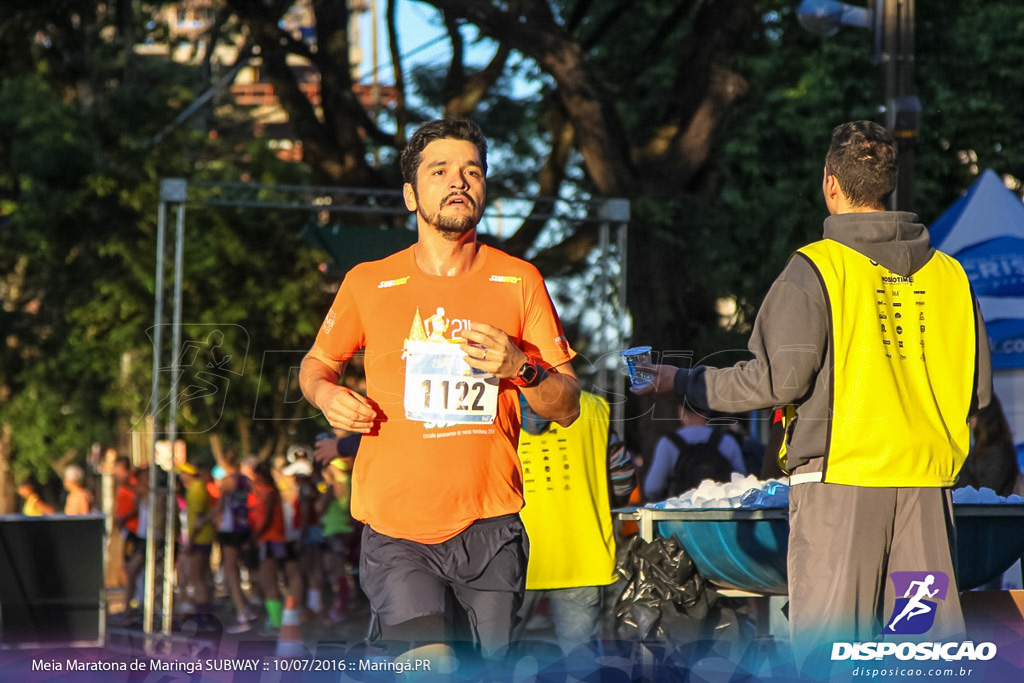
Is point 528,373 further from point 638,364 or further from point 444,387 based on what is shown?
point 638,364

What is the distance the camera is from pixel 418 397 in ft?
12.9

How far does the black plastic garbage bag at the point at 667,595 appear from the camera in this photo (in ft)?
21.7

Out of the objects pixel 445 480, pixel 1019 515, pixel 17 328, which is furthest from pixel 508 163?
pixel 445 480

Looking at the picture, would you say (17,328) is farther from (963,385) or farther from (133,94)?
(963,385)

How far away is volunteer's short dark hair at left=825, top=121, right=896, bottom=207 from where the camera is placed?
4383 mm

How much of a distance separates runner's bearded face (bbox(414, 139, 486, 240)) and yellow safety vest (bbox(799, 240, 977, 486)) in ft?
3.41

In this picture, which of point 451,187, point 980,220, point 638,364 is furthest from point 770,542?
point 980,220

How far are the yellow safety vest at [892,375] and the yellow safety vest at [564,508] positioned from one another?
272 centimetres

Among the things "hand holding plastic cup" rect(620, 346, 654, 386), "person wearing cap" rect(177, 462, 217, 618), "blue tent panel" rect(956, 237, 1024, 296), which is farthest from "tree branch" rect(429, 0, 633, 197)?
"hand holding plastic cup" rect(620, 346, 654, 386)

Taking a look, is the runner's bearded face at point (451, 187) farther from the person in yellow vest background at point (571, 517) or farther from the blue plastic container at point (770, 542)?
the person in yellow vest background at point (571, 517)

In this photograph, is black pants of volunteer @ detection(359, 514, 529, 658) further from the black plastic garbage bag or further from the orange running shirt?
the black plastic garbage bag

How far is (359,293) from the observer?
163 inches

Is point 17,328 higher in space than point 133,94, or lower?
lower

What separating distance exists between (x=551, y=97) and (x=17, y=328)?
30.1 ft
